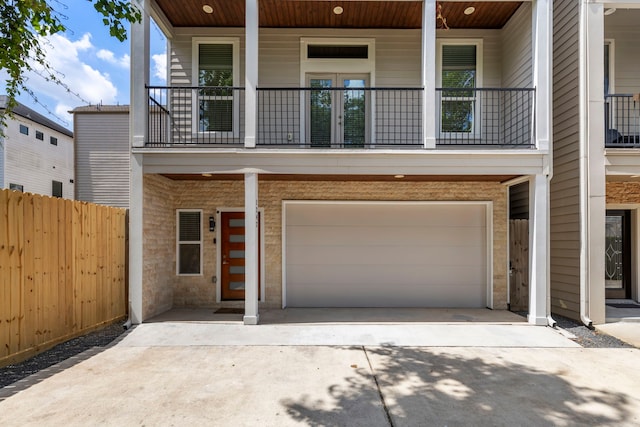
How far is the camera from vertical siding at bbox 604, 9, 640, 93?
7211 mm

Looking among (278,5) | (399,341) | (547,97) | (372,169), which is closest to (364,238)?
(372,169)

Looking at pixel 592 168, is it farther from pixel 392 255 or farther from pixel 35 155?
pixel 35 155

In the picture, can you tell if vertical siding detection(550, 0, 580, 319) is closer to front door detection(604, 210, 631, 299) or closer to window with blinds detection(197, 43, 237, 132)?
front door detection(604, 210, 631, 299)

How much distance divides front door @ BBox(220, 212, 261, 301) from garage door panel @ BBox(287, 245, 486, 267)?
1.20m

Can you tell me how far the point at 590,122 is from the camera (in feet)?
19.4

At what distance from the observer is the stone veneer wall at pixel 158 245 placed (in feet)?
19.9

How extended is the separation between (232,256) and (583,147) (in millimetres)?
6903

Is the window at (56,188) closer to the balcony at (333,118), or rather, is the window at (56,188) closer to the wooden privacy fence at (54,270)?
the balcony at (333,118)

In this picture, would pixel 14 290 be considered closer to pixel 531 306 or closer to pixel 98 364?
pixel 98 364

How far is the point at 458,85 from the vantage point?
7422 mm


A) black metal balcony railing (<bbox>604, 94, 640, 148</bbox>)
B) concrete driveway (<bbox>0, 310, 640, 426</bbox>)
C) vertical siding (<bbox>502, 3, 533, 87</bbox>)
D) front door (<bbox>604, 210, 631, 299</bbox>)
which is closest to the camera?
concrete driveway (<bbox>0, 310, 640, 426</bbox>)

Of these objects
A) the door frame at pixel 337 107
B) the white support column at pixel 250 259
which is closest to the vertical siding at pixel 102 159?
the door frame at pixel 337 107

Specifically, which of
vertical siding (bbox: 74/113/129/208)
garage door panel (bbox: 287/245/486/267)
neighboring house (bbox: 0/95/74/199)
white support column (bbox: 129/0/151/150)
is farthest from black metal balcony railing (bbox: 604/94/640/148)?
neighboring house (bbox: 0/95/74/199)

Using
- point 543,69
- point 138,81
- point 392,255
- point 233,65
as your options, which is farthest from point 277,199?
point 543,69
